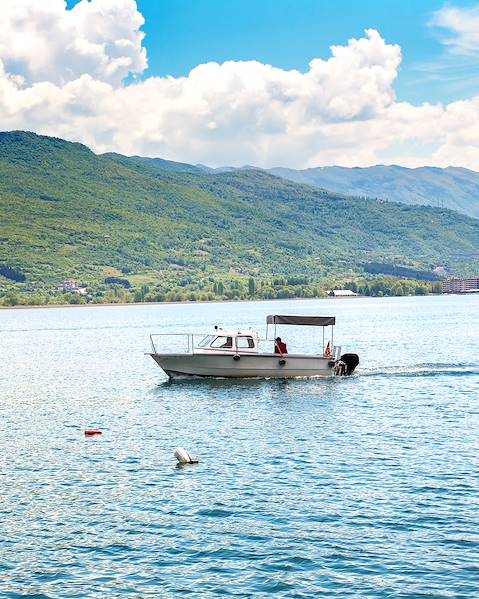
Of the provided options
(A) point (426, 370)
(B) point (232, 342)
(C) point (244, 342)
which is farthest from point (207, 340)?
(A) point (426, 370)

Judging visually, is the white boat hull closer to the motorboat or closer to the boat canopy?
the motorboat

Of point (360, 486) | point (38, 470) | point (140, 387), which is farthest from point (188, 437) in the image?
point (140, 387)

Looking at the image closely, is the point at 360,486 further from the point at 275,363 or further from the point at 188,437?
the point at 275,363

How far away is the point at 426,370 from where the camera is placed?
3403 inches

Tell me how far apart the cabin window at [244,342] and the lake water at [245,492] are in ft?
14.3

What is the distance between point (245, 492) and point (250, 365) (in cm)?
3971

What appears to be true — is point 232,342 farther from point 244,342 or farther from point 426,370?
point 426,370

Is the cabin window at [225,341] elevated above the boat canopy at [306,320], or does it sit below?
below

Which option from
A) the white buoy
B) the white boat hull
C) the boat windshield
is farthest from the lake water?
the boat windshield

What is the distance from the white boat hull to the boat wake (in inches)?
291

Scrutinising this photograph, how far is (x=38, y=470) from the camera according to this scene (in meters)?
43.0

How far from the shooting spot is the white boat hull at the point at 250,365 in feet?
252

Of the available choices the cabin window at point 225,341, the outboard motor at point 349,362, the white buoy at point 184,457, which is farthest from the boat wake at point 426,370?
the white buoy at point 184,457

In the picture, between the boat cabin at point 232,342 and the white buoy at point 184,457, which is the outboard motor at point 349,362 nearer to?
the boat cabin at point 232,342
